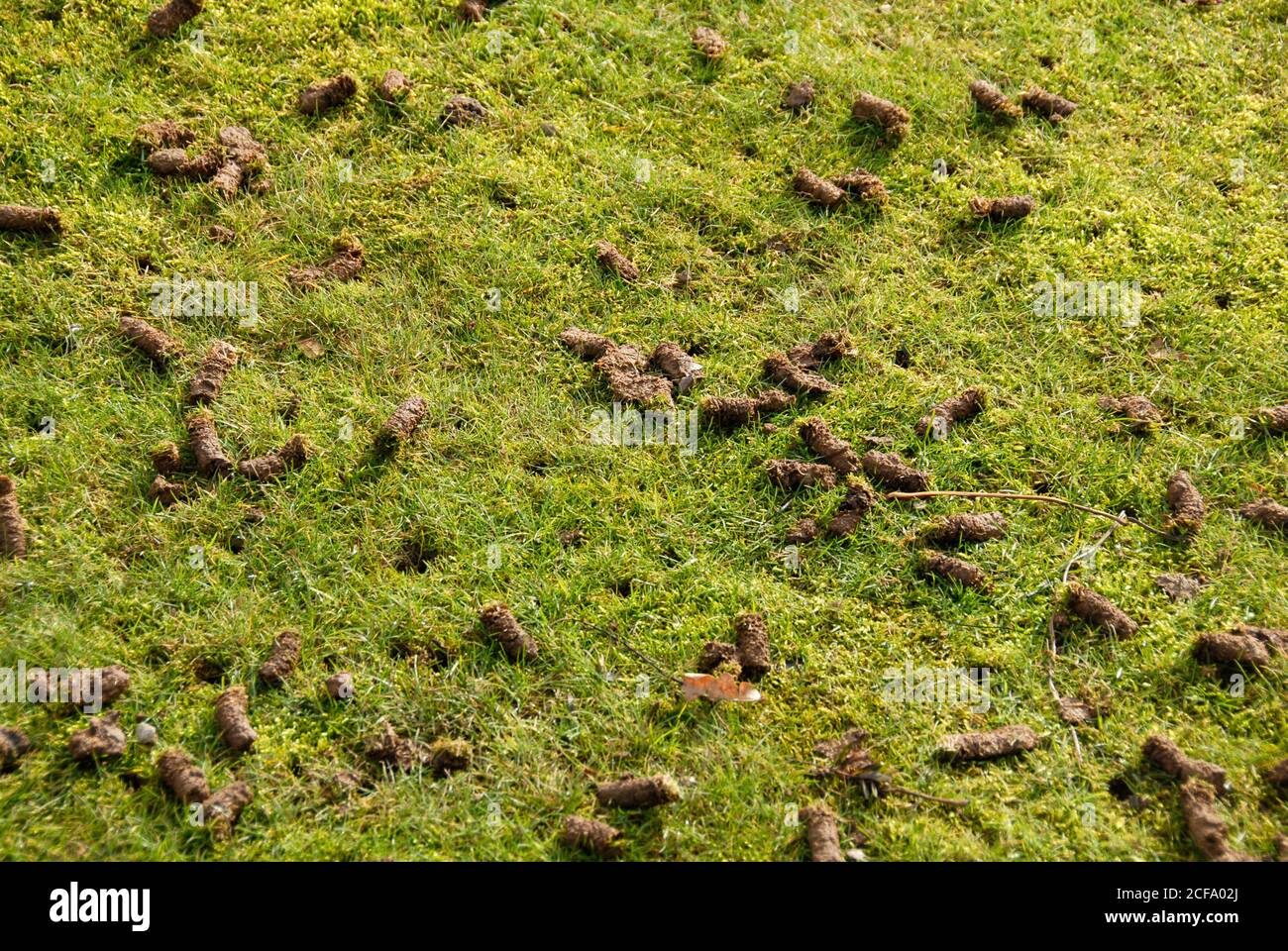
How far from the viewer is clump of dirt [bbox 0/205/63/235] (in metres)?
5.14

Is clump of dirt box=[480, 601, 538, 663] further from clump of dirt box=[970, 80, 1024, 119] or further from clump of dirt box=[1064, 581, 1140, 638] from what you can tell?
clump of dirt box=[970, 80, 1024, 119]

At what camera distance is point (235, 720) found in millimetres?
3799

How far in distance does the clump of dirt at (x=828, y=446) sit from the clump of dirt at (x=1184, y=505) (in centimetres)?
117

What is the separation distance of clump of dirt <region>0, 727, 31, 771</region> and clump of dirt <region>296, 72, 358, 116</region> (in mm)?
3215

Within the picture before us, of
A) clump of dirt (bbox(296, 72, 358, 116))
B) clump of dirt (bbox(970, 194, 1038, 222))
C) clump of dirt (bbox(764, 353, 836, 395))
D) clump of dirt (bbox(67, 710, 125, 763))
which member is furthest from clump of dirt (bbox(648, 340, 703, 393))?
clump of dirt (bbox(67, 710, 125, 763))

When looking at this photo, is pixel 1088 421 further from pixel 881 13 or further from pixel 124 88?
pixel 124 88

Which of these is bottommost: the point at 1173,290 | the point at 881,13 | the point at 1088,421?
the point at 1088,421

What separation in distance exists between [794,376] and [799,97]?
1840mm

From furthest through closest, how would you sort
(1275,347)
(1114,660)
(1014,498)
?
(1275,347) < (1014,498) < (1114,660)

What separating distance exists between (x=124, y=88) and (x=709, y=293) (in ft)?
9.73

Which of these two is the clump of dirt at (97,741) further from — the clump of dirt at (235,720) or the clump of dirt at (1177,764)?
the clump of dirt at (1177,764)
